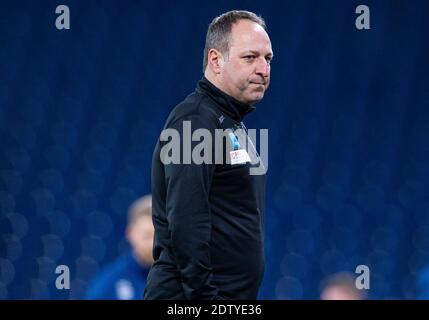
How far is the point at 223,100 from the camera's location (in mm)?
2014

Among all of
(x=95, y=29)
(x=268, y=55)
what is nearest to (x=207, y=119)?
(x=268, y=55)

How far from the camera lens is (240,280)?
1961 millimetres

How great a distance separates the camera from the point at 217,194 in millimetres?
1948

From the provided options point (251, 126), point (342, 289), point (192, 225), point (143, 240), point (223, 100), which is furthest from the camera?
point (251, 126)

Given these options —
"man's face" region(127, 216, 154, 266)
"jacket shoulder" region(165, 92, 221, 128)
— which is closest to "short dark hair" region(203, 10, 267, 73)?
"jacket shoulder" region(165, 92, 221, 128)

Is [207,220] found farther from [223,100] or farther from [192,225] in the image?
[223,100]

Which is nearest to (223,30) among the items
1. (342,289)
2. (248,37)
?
(248,37)

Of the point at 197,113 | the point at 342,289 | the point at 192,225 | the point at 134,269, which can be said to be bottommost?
the point at 342,289

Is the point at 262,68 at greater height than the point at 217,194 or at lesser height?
greater

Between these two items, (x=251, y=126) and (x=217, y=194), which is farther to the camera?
(x=251, y=126)

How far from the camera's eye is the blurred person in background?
3736mm

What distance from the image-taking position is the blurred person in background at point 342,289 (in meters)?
3.74

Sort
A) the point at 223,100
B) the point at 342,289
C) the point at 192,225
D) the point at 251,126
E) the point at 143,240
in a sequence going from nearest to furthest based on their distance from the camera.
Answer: the point at 192,225, the point at 223,100, the point at 143,240, the point at 342,289, the point at 251,126

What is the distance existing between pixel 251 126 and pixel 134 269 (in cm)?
136
